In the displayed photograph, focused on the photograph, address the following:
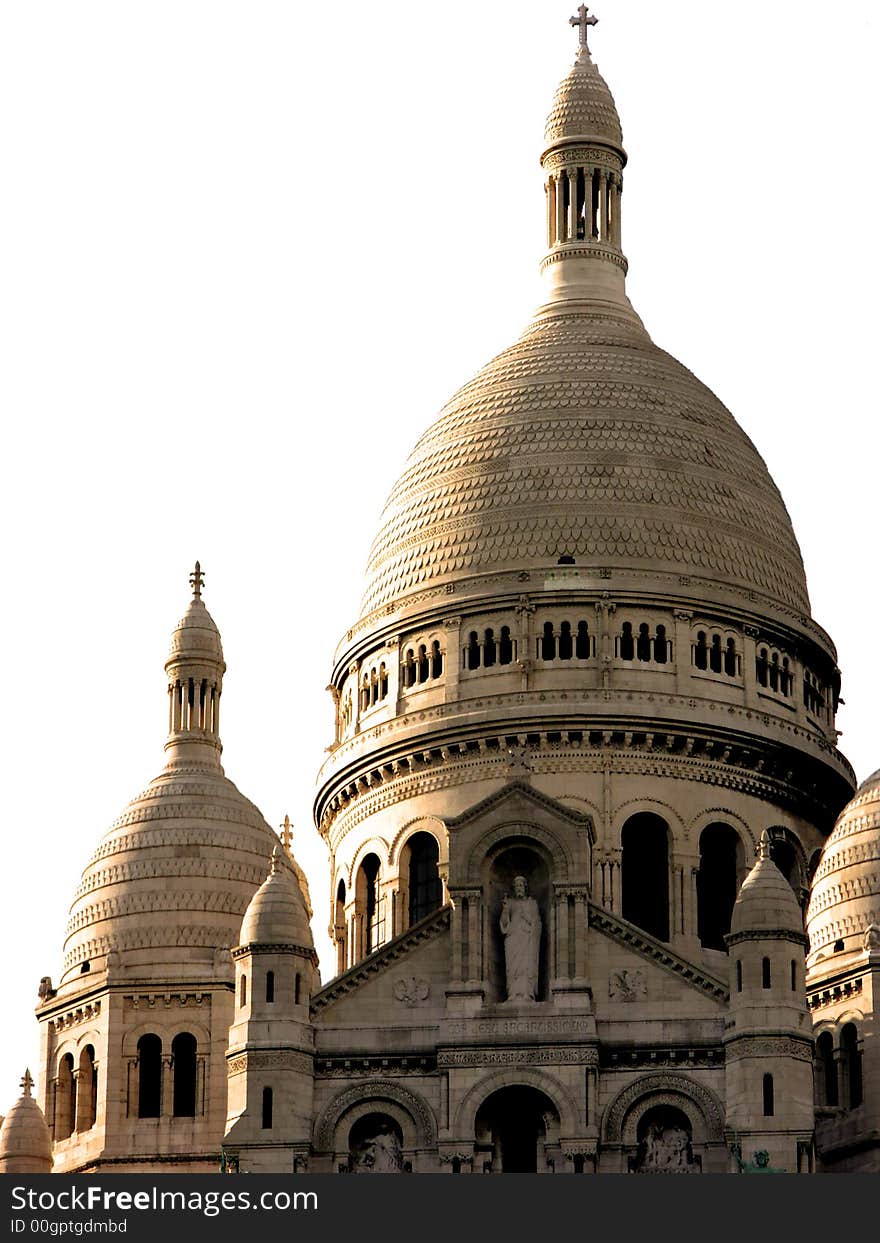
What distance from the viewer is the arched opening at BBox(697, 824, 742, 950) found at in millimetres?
112438

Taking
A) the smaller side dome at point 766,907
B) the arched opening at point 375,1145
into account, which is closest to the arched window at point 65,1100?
the arched opening at point 375,1145

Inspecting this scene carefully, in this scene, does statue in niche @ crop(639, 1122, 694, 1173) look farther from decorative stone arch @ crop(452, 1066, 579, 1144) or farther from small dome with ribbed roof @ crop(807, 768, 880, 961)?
small dome with ribbed roof @ crop(807, 768, 880, 961)

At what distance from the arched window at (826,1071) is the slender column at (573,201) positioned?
25.5 m

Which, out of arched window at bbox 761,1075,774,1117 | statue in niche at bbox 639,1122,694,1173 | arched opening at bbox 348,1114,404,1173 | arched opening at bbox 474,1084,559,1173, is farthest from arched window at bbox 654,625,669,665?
arched window at bbox 761,1075,774,1117

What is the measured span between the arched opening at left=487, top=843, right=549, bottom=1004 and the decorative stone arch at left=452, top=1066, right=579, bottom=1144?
1680 mm

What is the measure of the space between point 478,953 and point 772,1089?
22.9ft

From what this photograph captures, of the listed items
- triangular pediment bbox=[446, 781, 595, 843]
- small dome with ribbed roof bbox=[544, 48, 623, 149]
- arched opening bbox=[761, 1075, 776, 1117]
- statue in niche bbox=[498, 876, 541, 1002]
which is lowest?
arched opening bbox=[761, 1075, 776, 1117]

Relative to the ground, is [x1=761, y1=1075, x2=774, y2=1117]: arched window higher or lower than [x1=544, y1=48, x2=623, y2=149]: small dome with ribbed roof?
lower

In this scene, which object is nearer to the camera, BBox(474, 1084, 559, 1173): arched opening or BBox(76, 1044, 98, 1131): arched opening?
BBox(474, 1084, 559, 1173): arched opening

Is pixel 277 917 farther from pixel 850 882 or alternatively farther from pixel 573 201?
pixel 573 201

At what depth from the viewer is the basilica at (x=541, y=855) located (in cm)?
10038

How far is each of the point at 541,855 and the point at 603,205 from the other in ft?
87.8

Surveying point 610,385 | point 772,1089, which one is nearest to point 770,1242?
point 772,1089

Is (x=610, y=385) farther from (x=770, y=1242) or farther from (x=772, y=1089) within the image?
(x=770, y=1242)
